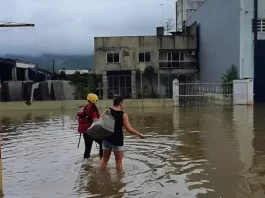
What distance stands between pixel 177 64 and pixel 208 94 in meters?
16.1

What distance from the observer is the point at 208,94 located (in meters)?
31.7

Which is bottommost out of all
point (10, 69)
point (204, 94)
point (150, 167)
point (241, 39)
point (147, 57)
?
point (150, 167)

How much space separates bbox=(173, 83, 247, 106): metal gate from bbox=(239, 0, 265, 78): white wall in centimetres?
266

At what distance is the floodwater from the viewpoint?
667cm

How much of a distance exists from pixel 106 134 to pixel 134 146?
4051mm

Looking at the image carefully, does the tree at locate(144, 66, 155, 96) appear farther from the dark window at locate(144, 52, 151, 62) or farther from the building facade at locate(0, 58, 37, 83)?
the building facade at locate(0, 58, 37, 83)

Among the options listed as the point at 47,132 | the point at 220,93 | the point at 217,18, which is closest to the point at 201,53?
the point at 217,18

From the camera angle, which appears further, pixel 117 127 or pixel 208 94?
pixel 208 94

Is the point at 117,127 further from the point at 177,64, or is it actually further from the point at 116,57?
the point at 177,64

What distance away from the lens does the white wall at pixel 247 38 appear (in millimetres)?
32250

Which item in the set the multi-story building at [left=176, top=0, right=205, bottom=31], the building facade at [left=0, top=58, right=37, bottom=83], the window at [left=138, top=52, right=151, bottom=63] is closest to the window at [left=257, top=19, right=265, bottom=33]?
the window at [left=138, top=52, right=151, bottom=63]

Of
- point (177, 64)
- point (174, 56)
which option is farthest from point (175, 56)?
point (177, 64)

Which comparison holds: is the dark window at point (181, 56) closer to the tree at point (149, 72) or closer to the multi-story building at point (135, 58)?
the multi-story building at point (135, 58)

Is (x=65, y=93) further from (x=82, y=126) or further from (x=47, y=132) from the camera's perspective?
(x=82, y=126)
